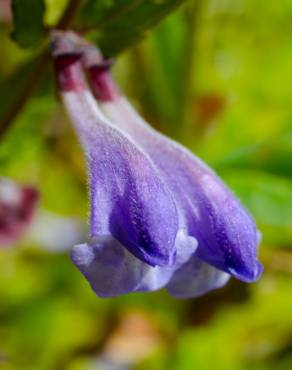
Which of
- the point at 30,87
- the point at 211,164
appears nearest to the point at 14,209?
the point at 211,164

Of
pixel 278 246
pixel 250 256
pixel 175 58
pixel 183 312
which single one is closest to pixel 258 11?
pixel 175 58

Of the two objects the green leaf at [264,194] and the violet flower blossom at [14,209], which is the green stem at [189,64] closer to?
the green leaf at [264,194]

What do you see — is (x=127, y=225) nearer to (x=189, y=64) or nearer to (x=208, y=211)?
(x=208, y=211)

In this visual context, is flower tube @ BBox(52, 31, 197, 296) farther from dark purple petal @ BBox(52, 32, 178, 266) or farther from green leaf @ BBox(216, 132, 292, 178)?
green leaf @ BBox(216, 132, 292, 178)

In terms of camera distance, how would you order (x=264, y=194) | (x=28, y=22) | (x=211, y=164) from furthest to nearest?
(x=211, y=164) → (x=264, y=194) → (x=28, y=22)

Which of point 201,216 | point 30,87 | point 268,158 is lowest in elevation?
point 268,158

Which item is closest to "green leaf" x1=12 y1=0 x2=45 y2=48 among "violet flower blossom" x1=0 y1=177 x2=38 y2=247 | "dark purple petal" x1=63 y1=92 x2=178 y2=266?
"dark purple petal" x1=63 y1=92 x2=178 y2=266
